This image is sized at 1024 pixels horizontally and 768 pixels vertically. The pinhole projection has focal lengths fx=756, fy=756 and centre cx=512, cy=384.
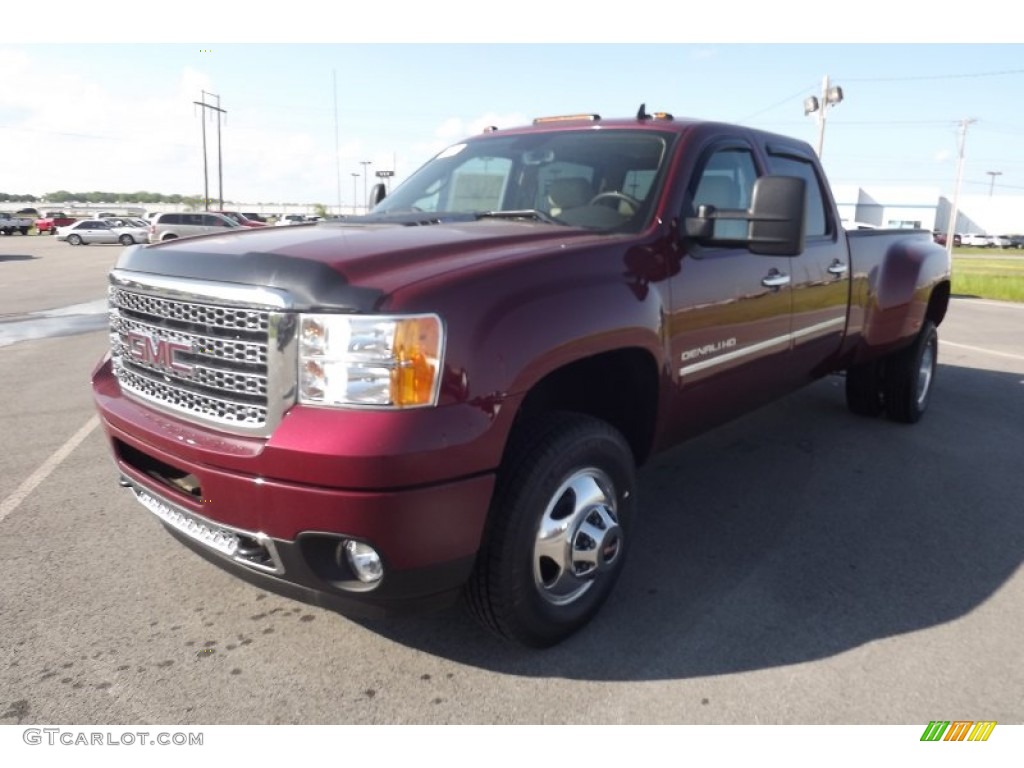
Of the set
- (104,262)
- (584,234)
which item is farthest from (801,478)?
(104,262)

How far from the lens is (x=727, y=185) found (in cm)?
371

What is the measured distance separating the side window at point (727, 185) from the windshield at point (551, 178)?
9.1 inches

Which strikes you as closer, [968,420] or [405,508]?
[405,508]

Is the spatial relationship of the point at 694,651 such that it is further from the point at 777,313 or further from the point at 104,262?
the point at 104,262

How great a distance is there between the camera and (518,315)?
92.4 inches

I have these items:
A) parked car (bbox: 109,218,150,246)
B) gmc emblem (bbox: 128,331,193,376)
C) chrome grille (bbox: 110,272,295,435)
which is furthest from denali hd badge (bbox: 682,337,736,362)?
parked car (bbox: 109,218,150,246)

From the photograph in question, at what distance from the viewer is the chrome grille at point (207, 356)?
2.20 meters

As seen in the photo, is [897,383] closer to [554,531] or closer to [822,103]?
[554,531]

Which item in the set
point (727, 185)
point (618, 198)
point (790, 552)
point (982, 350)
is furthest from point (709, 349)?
point (982, 350)

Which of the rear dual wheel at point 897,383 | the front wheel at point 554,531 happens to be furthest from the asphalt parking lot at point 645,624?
the rear dual wheel at point 897,383

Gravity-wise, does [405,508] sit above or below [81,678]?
above

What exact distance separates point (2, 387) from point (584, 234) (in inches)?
234

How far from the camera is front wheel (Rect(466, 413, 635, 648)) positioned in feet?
8.02

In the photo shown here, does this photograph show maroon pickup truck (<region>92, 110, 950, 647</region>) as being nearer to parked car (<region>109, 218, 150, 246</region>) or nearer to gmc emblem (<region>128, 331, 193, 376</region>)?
gmc emblem (<region>128, 331, 193, 376</region>)
